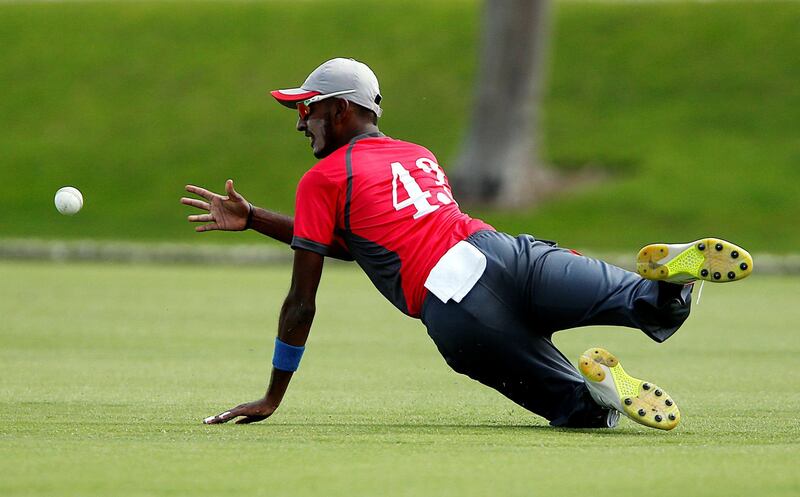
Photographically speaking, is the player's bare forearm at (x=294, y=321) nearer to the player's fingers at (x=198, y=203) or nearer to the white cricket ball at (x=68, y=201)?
the player's fingers at (x=198, y=203)

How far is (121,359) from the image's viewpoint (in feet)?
38.4

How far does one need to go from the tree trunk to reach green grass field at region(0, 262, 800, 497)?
14.4 m

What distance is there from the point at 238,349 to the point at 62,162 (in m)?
26.1

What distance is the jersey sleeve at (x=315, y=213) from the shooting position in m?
7.40

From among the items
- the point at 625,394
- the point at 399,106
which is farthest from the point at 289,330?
the point at 399,106

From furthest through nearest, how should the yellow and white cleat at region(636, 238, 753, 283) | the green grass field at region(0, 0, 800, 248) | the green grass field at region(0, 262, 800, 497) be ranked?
1. the green grass field at region(0, 0, 800, 248)
2. the yellow and white cleat at region(636, 238, 753, 283)
3. the green grass field at region(0, 262, 800, 497)

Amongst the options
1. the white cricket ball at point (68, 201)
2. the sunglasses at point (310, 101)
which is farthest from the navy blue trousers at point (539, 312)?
the white cricket ball at point (68, 201)

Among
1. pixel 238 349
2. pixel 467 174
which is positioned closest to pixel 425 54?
pixel 467 174

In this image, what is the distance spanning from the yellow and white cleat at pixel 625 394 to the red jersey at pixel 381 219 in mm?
893

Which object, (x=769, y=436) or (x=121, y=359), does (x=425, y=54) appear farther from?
(x=769, y=436)

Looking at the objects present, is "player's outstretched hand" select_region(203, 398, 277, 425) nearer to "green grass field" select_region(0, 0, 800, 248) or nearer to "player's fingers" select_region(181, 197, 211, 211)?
"player's fingers" select_region(181, 197, 211, 211)

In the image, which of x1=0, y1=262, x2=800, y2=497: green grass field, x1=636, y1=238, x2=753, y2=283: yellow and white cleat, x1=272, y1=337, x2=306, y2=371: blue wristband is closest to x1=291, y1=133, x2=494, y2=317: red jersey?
x1=272, y1=337, x2=306, y2=371: blue wristband

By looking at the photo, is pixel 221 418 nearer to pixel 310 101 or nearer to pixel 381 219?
pixel 381 219

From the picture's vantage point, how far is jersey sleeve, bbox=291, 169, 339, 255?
7402 mm
